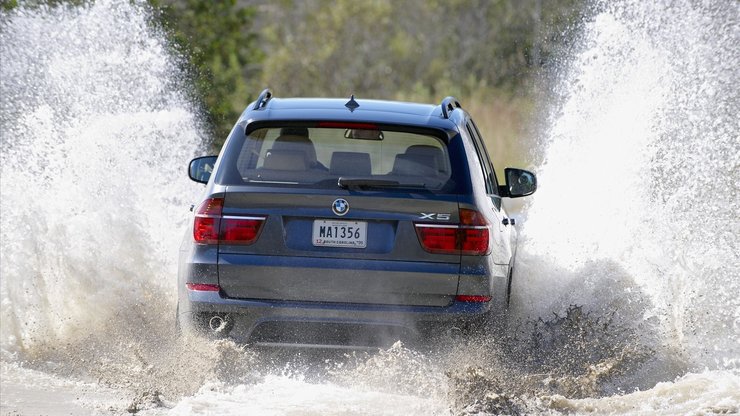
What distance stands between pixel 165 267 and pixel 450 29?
25041 mm

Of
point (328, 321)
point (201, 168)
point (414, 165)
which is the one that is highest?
point (414, 165)

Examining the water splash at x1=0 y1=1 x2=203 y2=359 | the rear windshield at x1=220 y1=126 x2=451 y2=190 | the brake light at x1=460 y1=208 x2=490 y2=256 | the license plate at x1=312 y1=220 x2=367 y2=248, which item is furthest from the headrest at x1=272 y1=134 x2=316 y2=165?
the water splash at x1=0 y1=1 x2=203 y2=359

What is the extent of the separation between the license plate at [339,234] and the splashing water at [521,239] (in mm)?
599

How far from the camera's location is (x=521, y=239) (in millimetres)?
11070

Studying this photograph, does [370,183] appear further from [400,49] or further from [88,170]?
[400,49]

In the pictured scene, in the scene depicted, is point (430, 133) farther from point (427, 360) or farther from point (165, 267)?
point (165, 267)

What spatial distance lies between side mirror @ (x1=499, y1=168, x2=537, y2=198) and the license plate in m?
1.85

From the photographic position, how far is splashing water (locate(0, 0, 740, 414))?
23.2ft

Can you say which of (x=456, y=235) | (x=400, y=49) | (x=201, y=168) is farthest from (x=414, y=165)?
(x=400, y=49)

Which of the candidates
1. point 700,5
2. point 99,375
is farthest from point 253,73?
point 99,375

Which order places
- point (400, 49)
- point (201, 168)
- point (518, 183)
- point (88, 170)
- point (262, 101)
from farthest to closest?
Answer: point (400, 49)
point (88, 170)
point (518, 183)
point (201, 168)
point (262, 101)

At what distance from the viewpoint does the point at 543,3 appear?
27.7 metres

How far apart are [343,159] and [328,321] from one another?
866mm

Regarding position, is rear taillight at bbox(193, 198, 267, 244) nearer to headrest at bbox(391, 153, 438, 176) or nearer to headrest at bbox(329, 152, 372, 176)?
headrest at bbox(329, 152, 372, 176)
